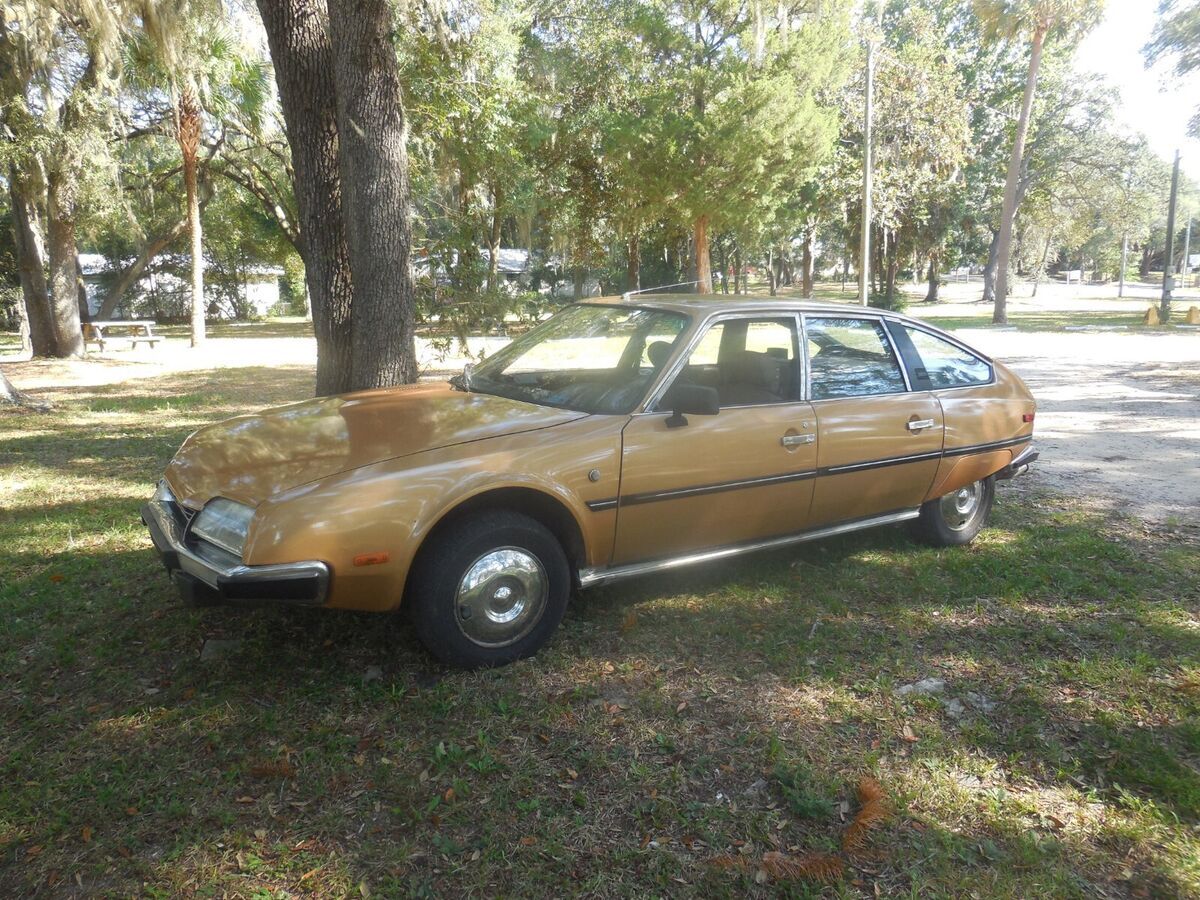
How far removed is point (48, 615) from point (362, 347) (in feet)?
9.90

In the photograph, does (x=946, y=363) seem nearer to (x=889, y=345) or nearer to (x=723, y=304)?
(x=889, y=345)

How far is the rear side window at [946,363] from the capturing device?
16.3ft

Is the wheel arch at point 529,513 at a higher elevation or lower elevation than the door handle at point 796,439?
lower

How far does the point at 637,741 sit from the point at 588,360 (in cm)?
211

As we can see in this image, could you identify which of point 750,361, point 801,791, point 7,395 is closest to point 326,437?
point 750,361

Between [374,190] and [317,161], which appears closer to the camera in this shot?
[374,190]

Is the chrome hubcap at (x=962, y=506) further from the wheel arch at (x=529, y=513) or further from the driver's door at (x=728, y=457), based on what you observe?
the wheel arch at (x=529, y=513)

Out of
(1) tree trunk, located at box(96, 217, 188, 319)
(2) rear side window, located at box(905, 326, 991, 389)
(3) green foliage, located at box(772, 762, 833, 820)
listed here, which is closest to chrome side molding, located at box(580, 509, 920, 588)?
(2) rear side window, located at box(905, 326, 991, 389)

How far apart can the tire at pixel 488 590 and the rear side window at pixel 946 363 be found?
2617 mm

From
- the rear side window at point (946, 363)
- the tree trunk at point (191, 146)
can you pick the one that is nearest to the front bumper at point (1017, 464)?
the rear side window at point (946, 363)

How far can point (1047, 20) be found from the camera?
2434 centimetres

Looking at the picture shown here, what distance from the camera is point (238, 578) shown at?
303cm

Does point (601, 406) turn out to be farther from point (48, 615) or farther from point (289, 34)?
point (289, 34)

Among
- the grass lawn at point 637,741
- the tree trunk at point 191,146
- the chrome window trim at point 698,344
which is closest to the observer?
the grass lawn at point 637,741
